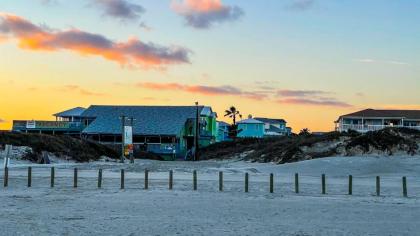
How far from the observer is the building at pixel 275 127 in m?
140

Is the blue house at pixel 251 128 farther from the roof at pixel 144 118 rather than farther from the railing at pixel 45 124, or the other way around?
the railing at pixel 45 124

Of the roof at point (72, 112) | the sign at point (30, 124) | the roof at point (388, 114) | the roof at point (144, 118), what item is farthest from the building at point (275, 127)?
the sign at point (30, 124)

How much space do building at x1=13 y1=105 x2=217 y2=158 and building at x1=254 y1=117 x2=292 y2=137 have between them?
4556 centimetres

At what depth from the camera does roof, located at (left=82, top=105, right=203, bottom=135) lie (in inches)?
3275

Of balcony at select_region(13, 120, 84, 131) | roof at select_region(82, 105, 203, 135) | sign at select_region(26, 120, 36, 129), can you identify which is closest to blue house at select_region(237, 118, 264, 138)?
roof at select_region(82, 105, 203, 135)

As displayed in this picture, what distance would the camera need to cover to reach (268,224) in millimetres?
16984

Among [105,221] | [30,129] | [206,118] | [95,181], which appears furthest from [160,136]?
[105,221]

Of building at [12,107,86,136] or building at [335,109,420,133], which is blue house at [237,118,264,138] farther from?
building at [12,107,86,136]

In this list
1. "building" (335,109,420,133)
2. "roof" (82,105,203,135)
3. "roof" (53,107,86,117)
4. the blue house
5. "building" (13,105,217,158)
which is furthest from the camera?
the blue house

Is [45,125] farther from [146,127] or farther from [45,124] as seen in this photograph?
[146,127]

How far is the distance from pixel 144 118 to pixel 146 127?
3878 mm

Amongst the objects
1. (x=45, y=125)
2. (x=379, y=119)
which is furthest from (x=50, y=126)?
(x=379, y=119)

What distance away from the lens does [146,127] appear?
83812 mm

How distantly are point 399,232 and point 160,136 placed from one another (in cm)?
6824
